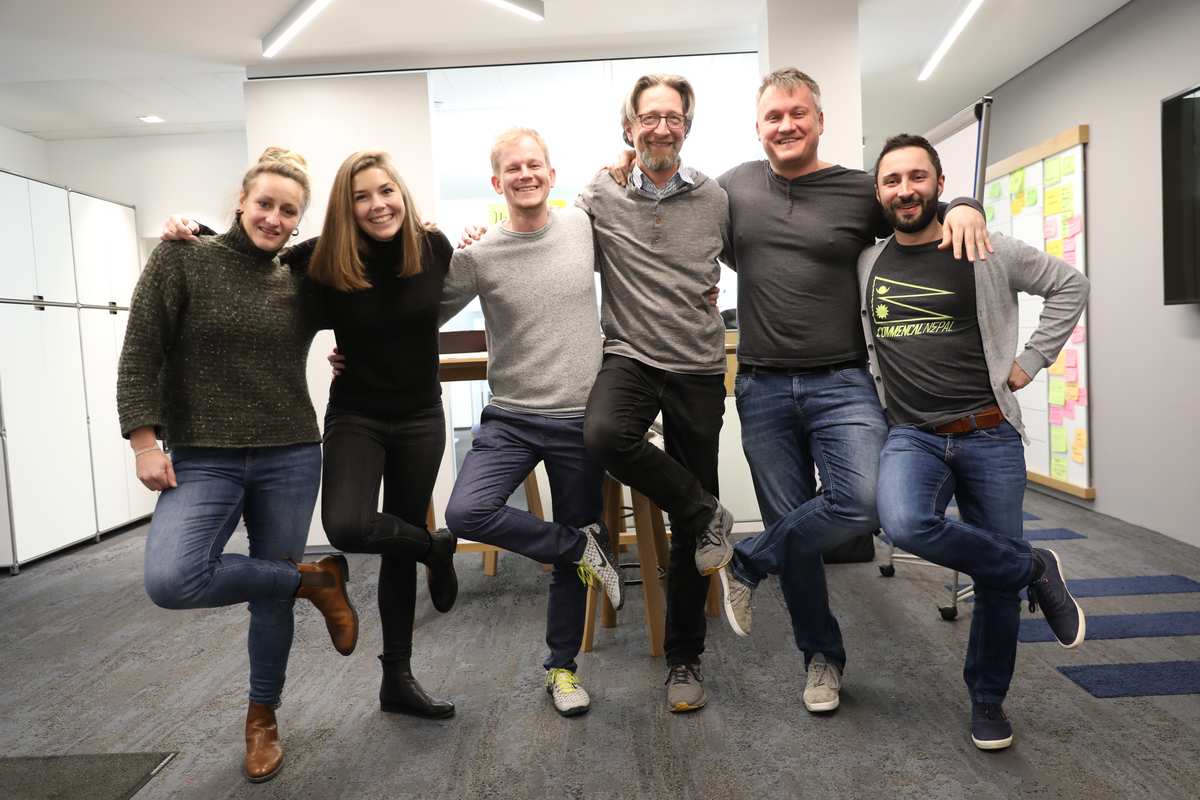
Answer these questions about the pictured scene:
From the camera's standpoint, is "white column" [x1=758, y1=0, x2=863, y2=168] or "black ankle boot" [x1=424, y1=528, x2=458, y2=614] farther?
"white column" [x1=758, y1=0, x2=863, y2=168]

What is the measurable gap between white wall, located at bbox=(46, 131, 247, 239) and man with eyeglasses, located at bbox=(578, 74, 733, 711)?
523 cm

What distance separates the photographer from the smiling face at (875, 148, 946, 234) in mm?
2107

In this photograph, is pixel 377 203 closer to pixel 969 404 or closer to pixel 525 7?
pixel 969 404

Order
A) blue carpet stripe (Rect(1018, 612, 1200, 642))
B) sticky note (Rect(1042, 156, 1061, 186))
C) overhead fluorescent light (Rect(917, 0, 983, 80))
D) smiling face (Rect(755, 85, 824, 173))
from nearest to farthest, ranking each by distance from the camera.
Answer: smiling face (Rect(755, 85, 824, 173)) < blue carpet stripe (Rect(1018, 612, 1200, 642)) < overhead fluorescent light (Rect(917, 0, 983, 80)) < sticky note (Rect(1042, 156, 1061, 186))

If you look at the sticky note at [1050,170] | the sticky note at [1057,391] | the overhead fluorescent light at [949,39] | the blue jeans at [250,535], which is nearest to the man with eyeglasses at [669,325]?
the blue jeans at [250,535]

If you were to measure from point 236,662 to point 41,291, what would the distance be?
10.4 feet

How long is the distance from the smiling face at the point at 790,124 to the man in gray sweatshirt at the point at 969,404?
0.70 ft

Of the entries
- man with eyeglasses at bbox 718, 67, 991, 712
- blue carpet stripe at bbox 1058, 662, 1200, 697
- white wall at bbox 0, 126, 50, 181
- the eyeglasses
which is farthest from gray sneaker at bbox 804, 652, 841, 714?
white wall at bbox 0, 126, 50, 181

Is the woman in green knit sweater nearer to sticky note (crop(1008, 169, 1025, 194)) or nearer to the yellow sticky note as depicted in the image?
the yellow sticky note

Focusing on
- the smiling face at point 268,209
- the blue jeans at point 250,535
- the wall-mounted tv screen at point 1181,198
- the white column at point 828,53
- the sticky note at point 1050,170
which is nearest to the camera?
the blue jeans at point 250,535

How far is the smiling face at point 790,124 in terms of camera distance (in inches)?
87.5

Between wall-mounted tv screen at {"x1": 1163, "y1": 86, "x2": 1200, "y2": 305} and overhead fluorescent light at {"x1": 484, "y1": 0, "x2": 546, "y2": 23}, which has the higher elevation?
overhead fluorescent light at {"x1": 484, "y1": 0, "x2": 546, "y2": 23}

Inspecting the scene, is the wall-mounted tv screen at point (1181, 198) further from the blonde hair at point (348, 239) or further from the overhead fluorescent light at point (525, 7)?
the blonde hair at point (348, 239)

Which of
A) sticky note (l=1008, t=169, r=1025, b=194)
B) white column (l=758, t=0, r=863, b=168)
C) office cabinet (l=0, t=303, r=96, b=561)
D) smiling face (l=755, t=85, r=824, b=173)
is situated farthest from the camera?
sticky note (l=1008, t=169, r=1025, b=194)
